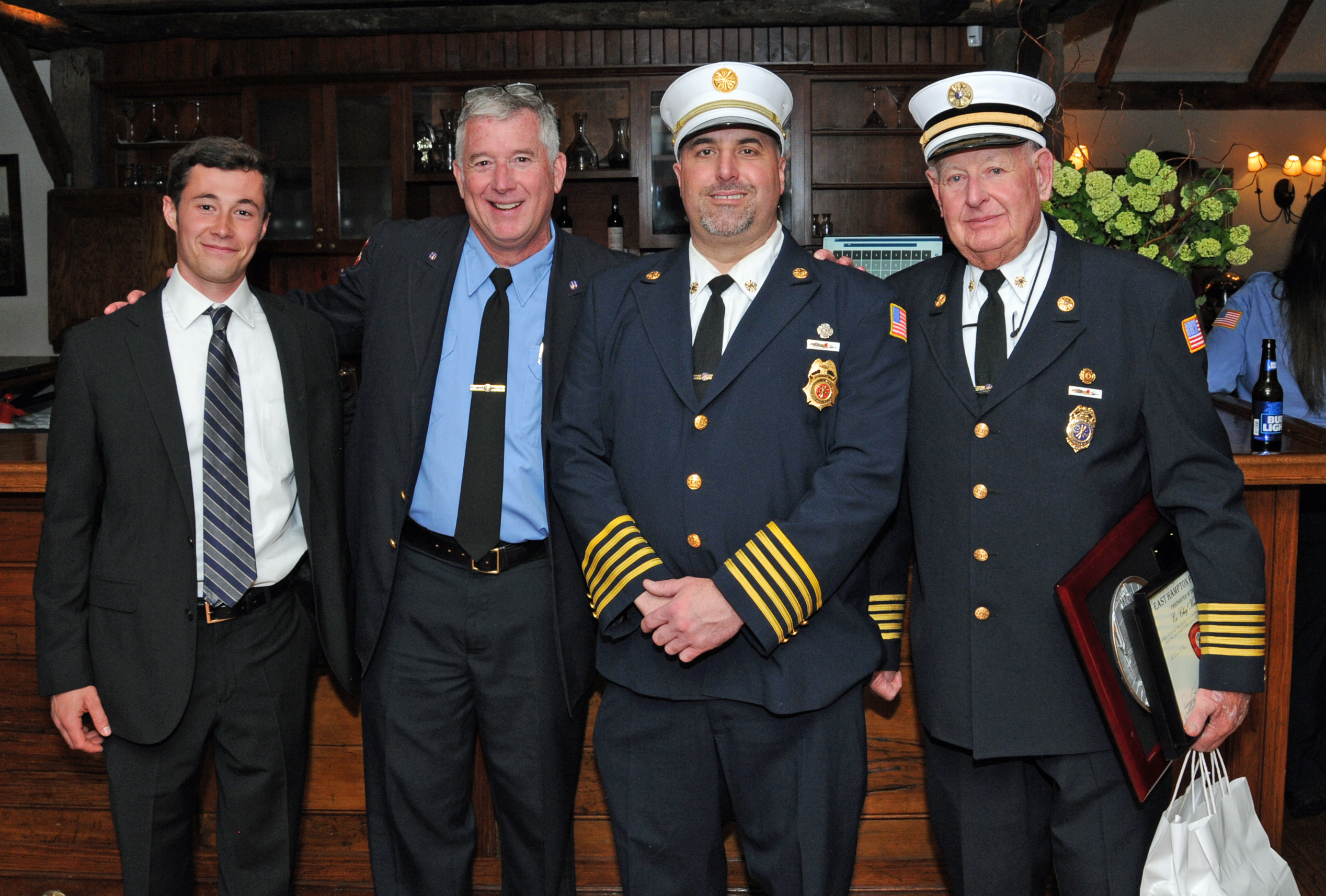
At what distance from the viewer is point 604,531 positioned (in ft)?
5.73

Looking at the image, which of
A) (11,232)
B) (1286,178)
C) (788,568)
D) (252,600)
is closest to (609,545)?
(788,568)

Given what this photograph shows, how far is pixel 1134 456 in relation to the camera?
1.70 meters

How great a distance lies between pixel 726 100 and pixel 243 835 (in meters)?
1.58

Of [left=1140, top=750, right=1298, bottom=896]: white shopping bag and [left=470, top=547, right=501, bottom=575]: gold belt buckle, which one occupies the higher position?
[left=470, top=547, right=501, bottom=575]: gold belt buckle

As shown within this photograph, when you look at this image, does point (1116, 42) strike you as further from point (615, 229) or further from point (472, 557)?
point (472, 557)

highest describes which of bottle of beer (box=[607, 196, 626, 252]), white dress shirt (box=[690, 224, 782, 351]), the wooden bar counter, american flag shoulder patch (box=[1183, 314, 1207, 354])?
bottle of beer (box=[607, 196, 626, 252])

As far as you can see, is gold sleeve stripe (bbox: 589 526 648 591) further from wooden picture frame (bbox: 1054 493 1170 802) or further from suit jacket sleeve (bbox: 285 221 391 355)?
suit jacket sleeve (bbox: 285 221 391 355)

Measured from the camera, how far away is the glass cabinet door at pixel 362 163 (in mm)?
5832

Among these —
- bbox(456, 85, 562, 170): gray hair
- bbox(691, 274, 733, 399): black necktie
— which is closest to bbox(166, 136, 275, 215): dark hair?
bbox(456, 85, 562, 170): gray hair

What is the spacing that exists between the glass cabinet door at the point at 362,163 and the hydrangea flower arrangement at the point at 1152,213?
13.8 ft

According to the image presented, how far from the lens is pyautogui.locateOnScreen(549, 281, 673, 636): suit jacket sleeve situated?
1.72 meters

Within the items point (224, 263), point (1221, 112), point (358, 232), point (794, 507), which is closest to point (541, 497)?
point (794, 507)

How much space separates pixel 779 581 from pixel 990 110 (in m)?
0.84

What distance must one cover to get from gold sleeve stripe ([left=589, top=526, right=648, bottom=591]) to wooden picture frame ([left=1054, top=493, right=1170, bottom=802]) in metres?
0.66
